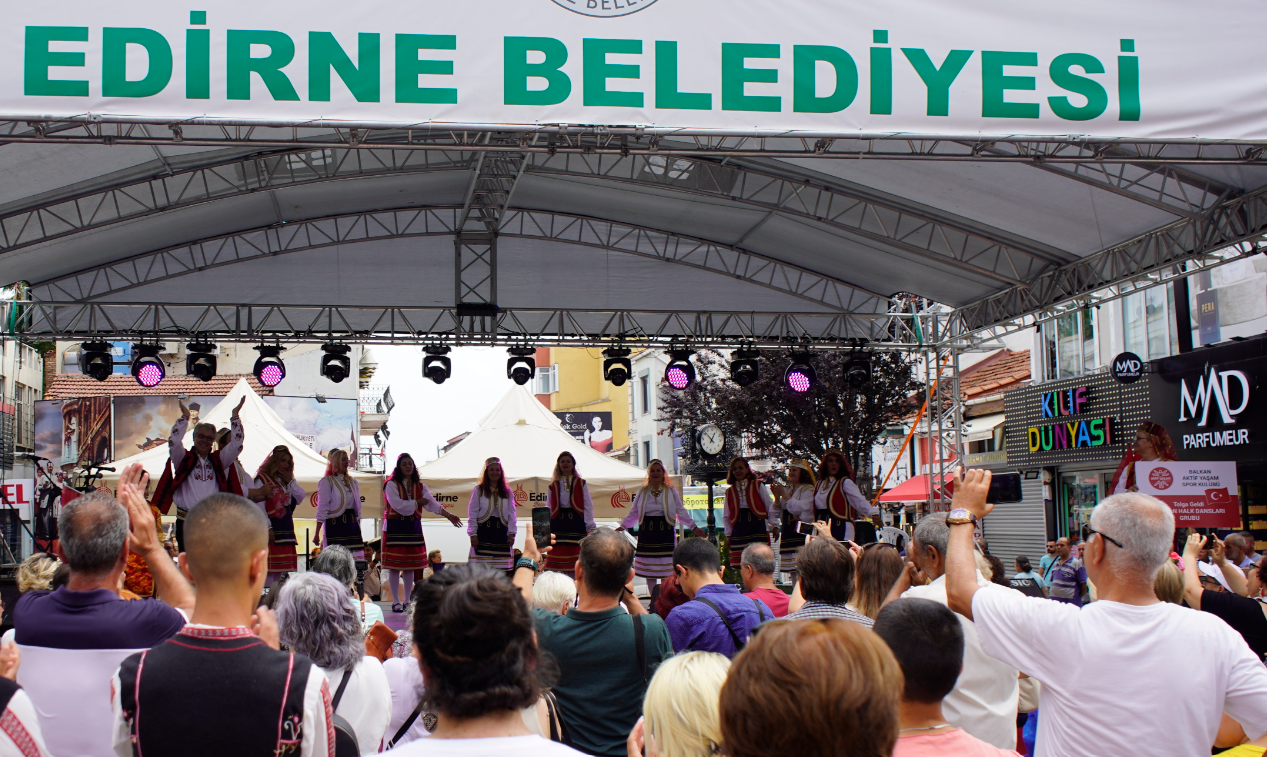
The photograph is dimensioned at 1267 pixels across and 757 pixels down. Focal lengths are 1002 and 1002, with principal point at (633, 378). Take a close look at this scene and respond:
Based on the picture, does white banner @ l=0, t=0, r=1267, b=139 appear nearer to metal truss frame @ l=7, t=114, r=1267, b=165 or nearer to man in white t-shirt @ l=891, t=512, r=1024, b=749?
metal truss frame @ l=7, t=114, r=1267, b=165

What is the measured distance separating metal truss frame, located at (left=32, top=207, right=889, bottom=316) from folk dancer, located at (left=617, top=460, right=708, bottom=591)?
272cm

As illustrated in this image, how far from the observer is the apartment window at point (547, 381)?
45.4 metres

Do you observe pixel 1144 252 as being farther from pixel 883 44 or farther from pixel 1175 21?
pixel 883 44

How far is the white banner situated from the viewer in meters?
5.21

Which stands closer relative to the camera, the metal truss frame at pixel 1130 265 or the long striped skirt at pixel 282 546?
the metal truss frame at pixel 1130 265

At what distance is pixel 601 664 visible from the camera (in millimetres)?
3379

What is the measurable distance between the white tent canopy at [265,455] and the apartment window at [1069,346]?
11724mm

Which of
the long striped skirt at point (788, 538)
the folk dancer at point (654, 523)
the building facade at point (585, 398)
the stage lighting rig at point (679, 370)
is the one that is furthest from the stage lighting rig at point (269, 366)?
the building facade at point (585, 398)

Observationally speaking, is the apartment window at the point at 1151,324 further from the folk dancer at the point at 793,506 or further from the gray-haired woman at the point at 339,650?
the gray-haired woman at the point at 339,650

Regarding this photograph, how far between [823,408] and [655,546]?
8790mm

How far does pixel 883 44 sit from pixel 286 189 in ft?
22.4

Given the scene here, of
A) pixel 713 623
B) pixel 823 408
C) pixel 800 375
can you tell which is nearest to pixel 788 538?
pixel 800 375

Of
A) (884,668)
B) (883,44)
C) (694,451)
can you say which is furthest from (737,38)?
(694,451)

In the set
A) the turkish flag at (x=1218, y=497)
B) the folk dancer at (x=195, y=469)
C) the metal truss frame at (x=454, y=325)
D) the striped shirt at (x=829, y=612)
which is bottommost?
the striped shirt at (x=829, y=612)
